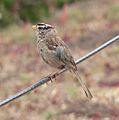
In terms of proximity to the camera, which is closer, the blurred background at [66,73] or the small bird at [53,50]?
the small bird at [53,50]

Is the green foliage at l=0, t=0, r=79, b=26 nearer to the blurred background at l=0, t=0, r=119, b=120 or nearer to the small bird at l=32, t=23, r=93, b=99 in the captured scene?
the blurred background at l=0, t=0, r=119, b=120

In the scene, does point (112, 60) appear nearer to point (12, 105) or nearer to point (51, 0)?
point (12, 105)

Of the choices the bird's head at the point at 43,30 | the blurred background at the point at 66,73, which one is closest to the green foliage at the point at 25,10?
the blurred background at the point at 66,73

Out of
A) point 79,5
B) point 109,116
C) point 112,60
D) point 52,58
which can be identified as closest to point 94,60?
point 112,60

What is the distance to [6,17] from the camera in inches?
709

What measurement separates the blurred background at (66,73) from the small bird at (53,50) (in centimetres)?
342

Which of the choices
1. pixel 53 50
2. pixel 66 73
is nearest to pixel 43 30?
pixel 53 50

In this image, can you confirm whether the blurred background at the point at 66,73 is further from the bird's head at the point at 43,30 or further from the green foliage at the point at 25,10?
the bird's head at the point at 43,30

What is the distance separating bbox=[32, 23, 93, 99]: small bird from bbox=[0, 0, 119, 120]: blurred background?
11.2 ft

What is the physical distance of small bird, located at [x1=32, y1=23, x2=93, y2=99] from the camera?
5.85 metres

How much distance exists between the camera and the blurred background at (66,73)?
9.76m

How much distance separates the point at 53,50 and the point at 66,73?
20.6 ft

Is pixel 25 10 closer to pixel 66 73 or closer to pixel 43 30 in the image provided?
pixel 66 73

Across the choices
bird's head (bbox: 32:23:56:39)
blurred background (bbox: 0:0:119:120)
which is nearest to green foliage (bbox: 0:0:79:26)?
blurred background (bbox: 0:0:119:120)
